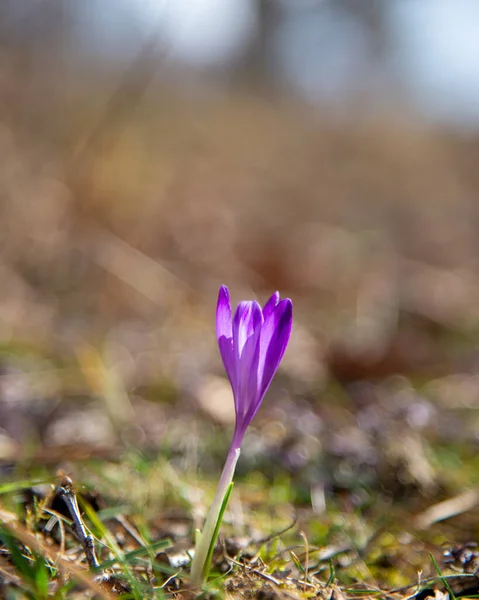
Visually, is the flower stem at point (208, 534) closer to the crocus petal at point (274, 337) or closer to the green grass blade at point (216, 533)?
the green grass blade at point (216, 533)

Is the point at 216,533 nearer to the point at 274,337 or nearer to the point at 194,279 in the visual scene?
the point at 274,337

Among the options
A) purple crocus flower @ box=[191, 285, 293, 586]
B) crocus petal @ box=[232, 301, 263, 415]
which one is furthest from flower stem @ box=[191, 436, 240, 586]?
crocus petal @ box=[232, 301, 263, 415]

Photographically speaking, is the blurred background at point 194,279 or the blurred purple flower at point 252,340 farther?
the blurred background at point 194,279

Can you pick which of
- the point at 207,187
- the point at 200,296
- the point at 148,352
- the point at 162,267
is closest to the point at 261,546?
the point at 148,352

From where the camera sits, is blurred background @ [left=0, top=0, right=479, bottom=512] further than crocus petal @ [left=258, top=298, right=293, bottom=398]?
Yes

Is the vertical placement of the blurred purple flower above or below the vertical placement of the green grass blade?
above

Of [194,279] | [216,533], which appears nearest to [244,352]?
[216,533]

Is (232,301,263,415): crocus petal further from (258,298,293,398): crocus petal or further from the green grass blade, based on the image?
the green grass blade

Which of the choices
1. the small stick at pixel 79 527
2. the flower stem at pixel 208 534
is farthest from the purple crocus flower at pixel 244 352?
the small stick at pixel 79 527
